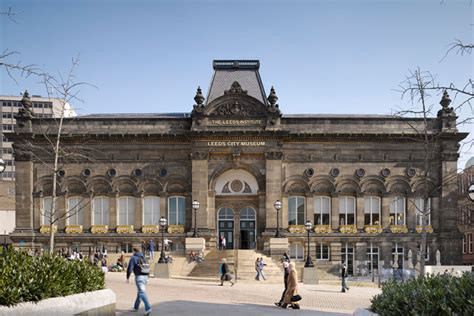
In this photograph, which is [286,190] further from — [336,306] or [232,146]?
[336,306]

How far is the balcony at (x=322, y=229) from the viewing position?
52125 mm

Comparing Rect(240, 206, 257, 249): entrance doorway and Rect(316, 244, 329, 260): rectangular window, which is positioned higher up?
Rect(240, 206, 257, 249): entrance doorway

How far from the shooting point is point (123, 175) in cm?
5281

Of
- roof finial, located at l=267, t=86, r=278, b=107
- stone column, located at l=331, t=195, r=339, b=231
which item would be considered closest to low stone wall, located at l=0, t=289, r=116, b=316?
roof finial, located at l=267, t=86, r=278, b=107

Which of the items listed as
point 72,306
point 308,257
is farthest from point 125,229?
point 72,306

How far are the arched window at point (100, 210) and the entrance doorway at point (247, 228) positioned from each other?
12030 millimetres

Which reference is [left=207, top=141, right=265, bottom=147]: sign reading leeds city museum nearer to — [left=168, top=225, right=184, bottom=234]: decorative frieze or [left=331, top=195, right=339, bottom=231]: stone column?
[left=168, top=225, right=184, bottom=234]: decorative frieze

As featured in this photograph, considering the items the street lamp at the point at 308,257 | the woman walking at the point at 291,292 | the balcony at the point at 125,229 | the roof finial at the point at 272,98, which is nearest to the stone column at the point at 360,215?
the roof finial at the point at 272,98

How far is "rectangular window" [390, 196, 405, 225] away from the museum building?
3.5 inches

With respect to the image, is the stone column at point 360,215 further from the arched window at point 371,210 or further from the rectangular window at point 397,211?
the rectangular window at point 397,211

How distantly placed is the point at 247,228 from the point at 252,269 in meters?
10.3

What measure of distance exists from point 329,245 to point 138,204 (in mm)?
17245

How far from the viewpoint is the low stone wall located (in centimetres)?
1367

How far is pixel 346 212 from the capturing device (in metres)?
52.8
